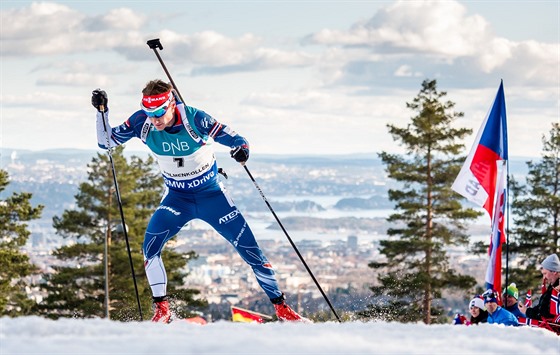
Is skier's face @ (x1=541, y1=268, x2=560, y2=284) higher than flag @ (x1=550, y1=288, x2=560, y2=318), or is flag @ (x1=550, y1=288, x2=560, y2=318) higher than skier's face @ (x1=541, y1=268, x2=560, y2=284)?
skier's face @ (x1=541, y1=268, x2=560, y2=284)

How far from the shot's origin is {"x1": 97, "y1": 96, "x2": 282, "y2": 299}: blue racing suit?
7.74 metres

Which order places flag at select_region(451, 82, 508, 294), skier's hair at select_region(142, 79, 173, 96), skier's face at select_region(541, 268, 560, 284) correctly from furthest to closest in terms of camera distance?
flag at select_region(451, 82, 508, 294)
skier's face at select_region(541, 268, 560, 284)
skier's hair at select_region(142, 79, 173, 96)

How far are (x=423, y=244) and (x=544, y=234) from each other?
5.60 meters

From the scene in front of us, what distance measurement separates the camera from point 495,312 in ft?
27.8

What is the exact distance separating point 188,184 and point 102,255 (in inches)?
1119

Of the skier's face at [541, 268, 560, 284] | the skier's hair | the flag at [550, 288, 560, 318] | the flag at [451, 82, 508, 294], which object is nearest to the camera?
the skier's hair

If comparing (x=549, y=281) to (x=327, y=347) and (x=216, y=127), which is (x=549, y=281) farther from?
(x=327, y=347)

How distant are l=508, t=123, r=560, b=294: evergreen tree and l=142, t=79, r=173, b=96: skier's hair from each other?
27130 millimetres

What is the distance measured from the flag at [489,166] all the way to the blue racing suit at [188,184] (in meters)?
4.64

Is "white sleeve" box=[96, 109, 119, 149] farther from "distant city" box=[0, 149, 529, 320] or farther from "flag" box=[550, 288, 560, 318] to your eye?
"distant city" box=[0, 149, 529, 320]

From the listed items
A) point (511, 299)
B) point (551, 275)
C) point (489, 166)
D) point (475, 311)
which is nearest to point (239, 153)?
point (475, 311)

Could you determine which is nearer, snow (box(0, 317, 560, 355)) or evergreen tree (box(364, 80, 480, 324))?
snow (box(0, 317, 560, 355))

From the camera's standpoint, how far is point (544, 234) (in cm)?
3434

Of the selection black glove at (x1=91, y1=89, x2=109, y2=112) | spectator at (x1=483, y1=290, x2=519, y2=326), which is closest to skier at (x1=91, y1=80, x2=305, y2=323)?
black glove at (x1=91, y1=89, x2=109, y2=112)
